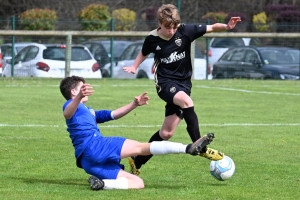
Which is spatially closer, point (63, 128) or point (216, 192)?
point (216, 192)

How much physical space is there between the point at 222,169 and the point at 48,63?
17215 mm

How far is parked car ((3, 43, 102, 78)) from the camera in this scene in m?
24.0

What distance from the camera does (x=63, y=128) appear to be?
11.7m

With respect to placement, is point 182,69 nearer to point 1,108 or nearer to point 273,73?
point 1,108

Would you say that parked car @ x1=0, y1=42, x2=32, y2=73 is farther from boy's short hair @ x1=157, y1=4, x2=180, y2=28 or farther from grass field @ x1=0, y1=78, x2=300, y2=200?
boy's short hair @ x1=157, y1=4, x2=180, y2=28

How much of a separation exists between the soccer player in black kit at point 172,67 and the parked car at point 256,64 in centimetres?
1681

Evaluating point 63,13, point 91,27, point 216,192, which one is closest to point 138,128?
point 216,192

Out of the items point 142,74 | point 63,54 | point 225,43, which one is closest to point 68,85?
point 63,54

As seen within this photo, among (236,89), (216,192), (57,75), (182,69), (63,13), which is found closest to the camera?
(216,192)

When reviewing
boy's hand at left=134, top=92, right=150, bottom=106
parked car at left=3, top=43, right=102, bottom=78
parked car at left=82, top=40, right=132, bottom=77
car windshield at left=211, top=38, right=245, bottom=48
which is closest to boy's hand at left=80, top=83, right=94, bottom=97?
boy's hand at left=134, top=92, right=150, bottom=106

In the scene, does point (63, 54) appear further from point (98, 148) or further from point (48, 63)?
point (98, 148)

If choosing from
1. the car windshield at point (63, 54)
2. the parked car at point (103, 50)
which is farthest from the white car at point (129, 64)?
the car windshield at point (63, 54)

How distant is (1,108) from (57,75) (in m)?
9.67

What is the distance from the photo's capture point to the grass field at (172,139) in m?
6.92
